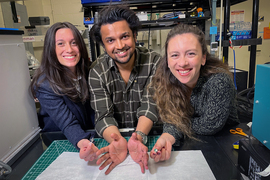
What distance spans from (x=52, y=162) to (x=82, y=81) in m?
0.52

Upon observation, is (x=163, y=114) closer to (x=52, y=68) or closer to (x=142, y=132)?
(x=142, y=132)

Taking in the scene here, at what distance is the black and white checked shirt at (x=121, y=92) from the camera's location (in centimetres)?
105

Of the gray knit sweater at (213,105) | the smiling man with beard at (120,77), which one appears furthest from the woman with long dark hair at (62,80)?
the gray knit sweater at (213,105)

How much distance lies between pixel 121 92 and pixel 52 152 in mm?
512

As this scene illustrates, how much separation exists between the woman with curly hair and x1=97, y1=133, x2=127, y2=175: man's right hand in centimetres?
15

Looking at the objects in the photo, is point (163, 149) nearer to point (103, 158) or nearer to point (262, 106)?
point (103, 158)

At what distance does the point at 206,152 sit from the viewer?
0.76 m

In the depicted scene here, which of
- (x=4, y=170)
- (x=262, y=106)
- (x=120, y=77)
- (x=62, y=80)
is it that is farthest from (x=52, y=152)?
(x=262, y=106)

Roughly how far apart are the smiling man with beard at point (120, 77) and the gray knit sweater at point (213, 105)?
22 cm

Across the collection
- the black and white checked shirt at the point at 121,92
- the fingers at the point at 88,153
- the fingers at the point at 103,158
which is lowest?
the fingers at the point at 103,158

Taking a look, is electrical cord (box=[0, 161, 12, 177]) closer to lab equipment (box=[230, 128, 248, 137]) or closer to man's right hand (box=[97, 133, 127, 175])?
man's right hand (box=[97, 133, 127, 175])

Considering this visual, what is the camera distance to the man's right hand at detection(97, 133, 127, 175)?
2.28 feet

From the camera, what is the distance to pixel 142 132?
907mm

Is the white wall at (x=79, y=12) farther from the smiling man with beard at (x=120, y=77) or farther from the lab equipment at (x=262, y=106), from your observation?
the lab equipment at (x=262, y=106)
